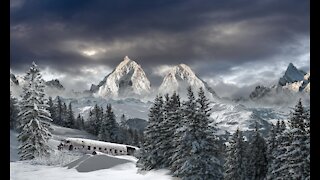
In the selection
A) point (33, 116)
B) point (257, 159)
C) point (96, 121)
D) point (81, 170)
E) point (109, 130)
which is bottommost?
point (257, 159)

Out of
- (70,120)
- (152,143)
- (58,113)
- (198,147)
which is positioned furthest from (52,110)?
(198,147)

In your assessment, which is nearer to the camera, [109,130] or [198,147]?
[198,147]

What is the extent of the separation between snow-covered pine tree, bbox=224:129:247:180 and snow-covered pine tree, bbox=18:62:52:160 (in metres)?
23.9

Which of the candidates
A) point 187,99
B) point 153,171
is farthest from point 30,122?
point 187,99

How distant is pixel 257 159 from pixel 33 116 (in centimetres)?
2774

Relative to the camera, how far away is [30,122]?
46719 millimetres

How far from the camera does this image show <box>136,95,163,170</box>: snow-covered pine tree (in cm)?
3731

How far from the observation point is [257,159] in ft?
167

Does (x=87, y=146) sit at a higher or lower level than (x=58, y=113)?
lower

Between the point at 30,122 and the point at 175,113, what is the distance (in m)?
19.1

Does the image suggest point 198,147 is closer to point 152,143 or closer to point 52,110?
point 152,143

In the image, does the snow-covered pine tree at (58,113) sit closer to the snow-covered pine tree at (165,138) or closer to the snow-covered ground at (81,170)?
the snow-covered ground at (81,170)

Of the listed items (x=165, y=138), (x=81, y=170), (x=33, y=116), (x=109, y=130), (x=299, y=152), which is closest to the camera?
(x=299, y=152)

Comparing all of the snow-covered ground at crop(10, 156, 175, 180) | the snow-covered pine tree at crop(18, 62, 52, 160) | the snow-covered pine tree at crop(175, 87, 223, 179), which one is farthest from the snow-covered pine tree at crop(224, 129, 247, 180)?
the snow-covered pine tree at crop(175, 87, 223, 179)
